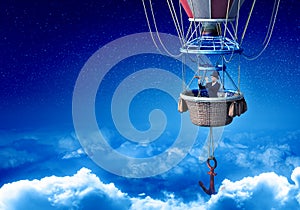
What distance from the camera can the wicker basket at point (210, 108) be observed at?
5469 mm

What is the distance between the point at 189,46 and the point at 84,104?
4744 mm

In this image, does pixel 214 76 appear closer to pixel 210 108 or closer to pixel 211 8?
pixel 210 108

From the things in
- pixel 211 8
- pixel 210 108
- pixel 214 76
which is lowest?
pixel 210 108

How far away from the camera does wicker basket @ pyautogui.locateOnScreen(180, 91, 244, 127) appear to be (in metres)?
5.47

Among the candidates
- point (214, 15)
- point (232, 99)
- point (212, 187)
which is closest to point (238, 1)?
point (214, 15)

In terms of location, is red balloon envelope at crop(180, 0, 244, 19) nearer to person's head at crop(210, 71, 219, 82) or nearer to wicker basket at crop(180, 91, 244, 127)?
person's head at crop(210, 71, 219, 82)

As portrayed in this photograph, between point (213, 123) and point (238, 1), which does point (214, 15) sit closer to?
point (238, 1)

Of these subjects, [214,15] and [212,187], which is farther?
[212,187]

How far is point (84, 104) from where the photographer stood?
977cm

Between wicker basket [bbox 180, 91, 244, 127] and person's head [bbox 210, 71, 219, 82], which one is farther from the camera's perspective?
person's head [bbox 210, 71, 219, 82]

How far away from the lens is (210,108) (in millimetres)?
5484

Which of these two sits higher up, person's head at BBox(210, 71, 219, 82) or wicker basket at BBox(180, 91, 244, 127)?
person's head at BBox(210, 71, 219, 82)

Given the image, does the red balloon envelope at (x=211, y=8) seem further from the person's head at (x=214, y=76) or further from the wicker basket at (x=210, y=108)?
the wicker basket at (x=210, y=108)

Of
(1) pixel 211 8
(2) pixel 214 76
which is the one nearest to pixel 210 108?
(2) pixel 214 76
